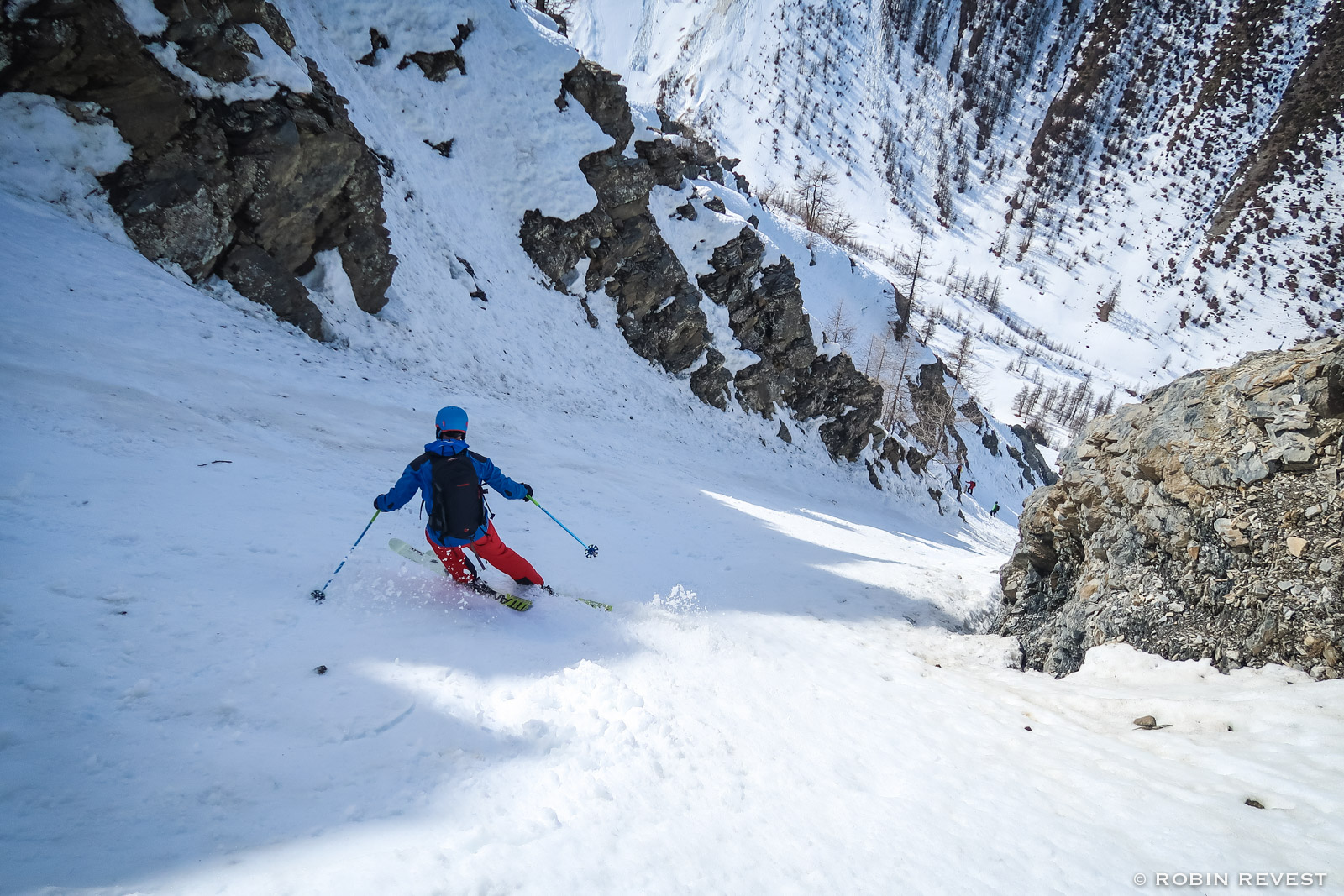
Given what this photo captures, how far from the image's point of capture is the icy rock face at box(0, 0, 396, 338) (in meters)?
10.0

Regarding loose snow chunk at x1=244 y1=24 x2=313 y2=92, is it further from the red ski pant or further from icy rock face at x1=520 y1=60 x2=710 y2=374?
the red ski pant

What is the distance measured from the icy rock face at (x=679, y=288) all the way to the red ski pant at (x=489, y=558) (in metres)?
17.0

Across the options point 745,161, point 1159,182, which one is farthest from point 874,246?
point 1159,182

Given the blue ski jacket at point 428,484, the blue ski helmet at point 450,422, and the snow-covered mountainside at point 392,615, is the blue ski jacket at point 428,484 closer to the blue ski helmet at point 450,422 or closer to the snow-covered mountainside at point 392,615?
the blue ski helmet at point 450,422

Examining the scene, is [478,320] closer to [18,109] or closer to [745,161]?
[18,109]

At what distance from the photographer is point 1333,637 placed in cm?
489

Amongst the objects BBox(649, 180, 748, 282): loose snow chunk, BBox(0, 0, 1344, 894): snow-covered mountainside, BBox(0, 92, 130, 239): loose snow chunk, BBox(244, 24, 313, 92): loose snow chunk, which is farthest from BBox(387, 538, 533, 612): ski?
BBox(649, 180, 748, 282): loose snow chunk

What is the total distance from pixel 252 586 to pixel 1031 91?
206 meters

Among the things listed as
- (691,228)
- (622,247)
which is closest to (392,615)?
(622,247)

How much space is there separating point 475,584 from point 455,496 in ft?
3.61

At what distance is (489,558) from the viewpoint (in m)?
5.93

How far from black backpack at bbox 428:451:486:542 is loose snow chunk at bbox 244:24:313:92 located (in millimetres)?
12593

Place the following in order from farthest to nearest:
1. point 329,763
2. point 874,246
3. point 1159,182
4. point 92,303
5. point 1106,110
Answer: point 1106,110
point 1159,182
point 874,246
point 92,303
point 329,763

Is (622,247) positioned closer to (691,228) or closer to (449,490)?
(691,228)
